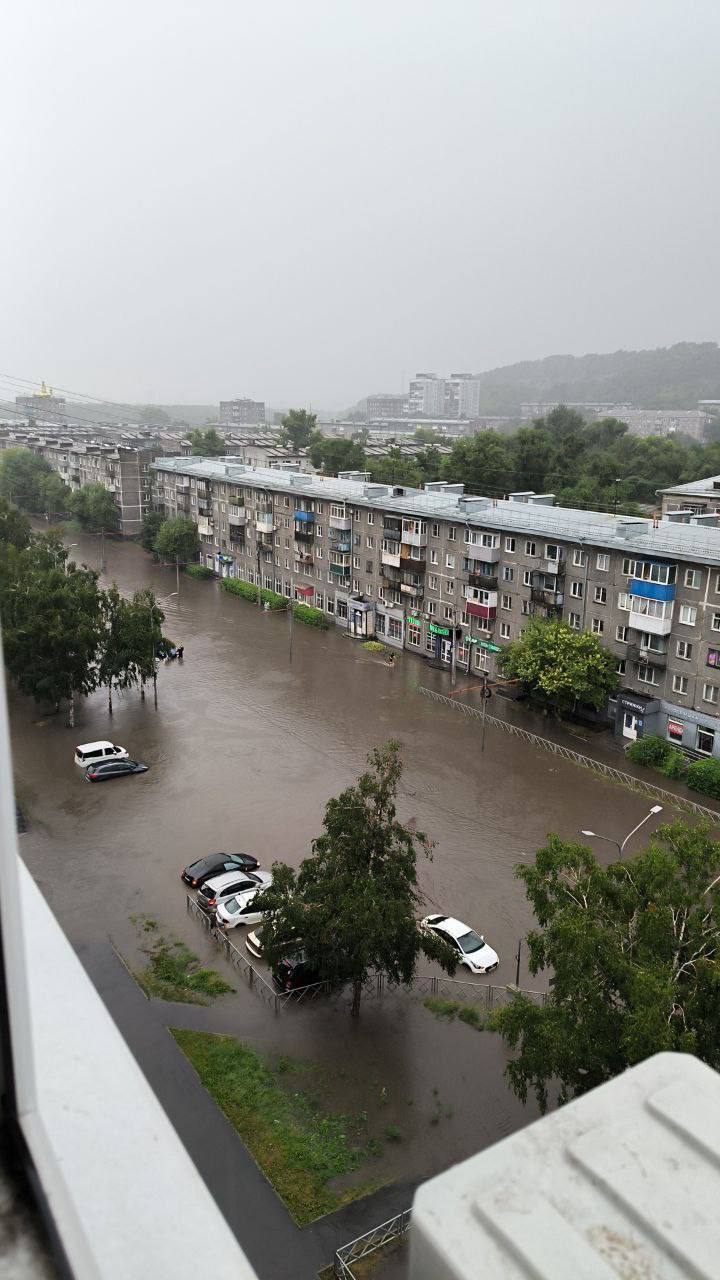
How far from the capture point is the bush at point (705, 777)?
10578mm

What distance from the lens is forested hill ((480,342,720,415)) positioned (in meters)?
91.9

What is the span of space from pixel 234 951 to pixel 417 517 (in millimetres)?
10088

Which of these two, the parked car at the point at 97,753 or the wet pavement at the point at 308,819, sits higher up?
the parked car at the point at 97,753

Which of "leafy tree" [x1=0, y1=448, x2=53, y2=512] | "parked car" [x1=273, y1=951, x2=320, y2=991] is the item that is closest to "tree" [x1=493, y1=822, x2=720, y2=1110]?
"parked car" [x1=273, y1=951, x2=320, y2=991]

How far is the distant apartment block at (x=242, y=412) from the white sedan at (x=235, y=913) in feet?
278

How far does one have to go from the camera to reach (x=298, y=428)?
45.0m

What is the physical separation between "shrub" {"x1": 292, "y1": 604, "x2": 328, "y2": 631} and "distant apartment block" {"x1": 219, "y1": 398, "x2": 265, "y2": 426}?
73.6m

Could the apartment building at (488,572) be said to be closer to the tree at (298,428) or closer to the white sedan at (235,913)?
the white sedan at (235,913)

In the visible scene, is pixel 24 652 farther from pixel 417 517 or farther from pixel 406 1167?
pixel 406 1167

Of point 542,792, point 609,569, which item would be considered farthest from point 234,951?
point 609,569

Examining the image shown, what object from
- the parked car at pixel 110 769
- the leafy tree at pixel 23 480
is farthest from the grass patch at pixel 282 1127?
the leafy tree at pixel 23 480

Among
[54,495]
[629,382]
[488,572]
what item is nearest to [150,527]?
[54,495]

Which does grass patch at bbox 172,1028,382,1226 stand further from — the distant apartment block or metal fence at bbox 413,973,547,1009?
the distant apartment block

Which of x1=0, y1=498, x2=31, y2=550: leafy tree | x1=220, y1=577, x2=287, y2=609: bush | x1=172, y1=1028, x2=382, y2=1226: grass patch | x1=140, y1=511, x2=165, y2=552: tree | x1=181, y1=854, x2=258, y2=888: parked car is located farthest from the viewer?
x1=140, y1=511, x2=165, y2=552: tree
